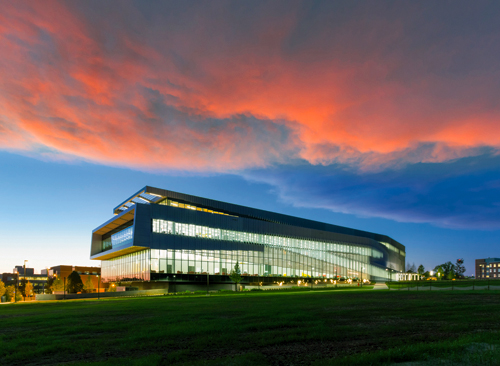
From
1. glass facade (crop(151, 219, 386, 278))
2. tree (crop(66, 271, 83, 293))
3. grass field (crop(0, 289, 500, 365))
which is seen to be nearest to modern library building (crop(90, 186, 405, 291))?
glass facade (crop(151, 219, 386, 278))

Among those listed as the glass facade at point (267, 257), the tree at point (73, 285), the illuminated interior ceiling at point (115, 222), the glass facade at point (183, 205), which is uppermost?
the glass facade at point (183, 205)

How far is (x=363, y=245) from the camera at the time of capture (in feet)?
395

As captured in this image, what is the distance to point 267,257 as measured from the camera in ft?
303

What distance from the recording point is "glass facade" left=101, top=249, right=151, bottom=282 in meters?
74.4

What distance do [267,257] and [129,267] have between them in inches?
1290

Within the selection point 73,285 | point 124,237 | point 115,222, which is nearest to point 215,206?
point 124,237

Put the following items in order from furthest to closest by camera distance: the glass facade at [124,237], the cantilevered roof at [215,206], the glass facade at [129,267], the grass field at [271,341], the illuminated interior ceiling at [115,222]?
the illuminated interior ceiling at [115,222] → the cantilevered roof at [215,206] → the glass facade at [124,237] → the glass facade at [129,267] → the grass field at [271,341]

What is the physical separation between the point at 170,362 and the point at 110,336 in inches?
Answer: 216

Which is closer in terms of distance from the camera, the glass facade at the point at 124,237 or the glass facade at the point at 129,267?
the glass facade at the point at 129,267

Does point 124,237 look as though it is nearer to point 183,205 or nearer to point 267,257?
point 183,205

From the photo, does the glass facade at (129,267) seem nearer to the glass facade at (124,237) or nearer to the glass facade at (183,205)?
the glass facade at (124,237)

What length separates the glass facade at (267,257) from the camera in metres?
75.4

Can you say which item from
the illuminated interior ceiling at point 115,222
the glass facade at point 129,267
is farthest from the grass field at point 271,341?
the illuminated interior ceiling at point 115,222

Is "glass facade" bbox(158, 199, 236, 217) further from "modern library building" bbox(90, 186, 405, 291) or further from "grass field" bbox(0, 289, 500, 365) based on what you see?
"grass field" bbox(0, 289, 500, 365)
